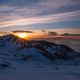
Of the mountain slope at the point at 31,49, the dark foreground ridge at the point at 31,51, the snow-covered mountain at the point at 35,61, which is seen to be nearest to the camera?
the snow-covered mountain at the point at 35,61

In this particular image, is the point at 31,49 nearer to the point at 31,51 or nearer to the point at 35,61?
the point at 31,51

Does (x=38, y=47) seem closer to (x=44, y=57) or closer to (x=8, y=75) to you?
(x=44, y=57)

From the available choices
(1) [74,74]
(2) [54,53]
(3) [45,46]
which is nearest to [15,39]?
(3) [45,46]

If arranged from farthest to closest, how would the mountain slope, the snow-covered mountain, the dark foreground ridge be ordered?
the mountain slope, the dark foreground ridge, the snow-covered mountain

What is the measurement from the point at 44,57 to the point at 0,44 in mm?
7736

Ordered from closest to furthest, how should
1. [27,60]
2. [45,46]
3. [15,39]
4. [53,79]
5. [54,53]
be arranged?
[53,79], [27,60], [54,53], [45,46], [15,39]

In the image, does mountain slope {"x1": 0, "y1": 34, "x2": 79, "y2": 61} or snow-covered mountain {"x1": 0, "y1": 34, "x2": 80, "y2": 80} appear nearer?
snow-covered mountain {"x1": 0, "y1": 34, "x2": 80, "y2": 80}

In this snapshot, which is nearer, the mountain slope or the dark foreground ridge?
the dark foreground ridge

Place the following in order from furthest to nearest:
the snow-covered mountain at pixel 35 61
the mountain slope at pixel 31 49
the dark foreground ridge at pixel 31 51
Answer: the mountain slope at pixel 31 49
the dark foreground ridge at pixel 31 51
the snow-covered mountain at pixel 35 61

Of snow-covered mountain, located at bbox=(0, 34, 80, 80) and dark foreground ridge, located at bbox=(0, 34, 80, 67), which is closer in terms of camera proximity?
snow-covered mountain, located at bbox=(0, 34, 80, 80)

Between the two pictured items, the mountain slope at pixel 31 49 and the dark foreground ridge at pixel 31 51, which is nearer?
the dark foreground ridge at pixel 31 51

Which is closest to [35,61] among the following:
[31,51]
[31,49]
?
[31,51]

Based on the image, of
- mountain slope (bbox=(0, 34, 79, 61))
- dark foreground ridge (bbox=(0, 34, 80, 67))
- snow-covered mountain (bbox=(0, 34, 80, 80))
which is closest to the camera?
snow-covered mountain (bbox=(0, 34, 80, 80))

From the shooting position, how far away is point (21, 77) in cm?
1561
